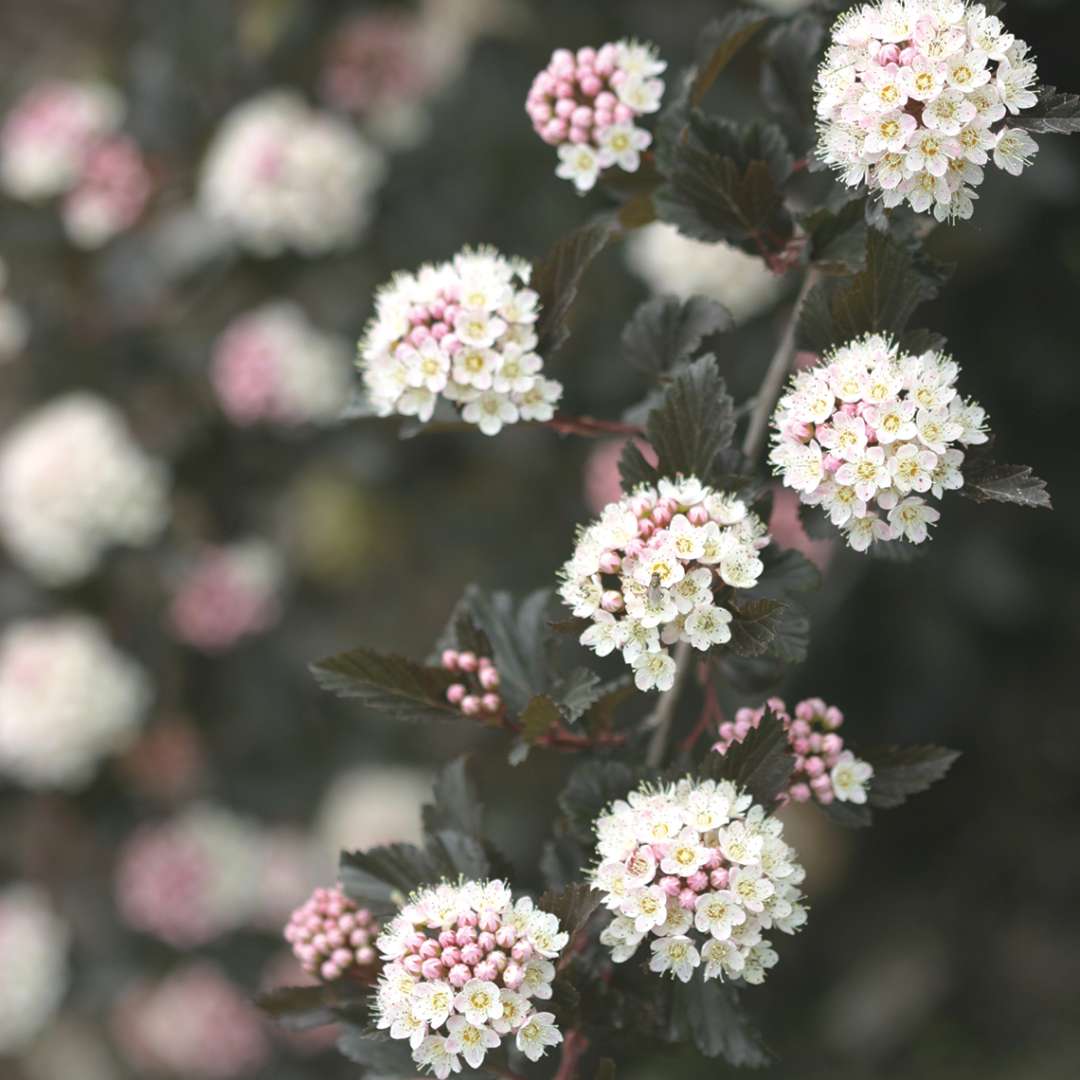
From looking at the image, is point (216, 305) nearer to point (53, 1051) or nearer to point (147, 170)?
point (147, 170)

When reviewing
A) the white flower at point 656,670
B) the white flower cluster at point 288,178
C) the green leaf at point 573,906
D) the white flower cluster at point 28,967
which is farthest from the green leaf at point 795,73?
the white flower cluster at point 28,967

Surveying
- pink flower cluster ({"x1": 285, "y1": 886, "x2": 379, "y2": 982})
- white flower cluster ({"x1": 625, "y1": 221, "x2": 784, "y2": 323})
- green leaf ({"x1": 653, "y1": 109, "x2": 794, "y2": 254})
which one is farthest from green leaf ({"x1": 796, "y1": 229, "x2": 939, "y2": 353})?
Result: white flower cluster ({"x1": 625, "y1": 221, "x2": 784, "y2": 323})

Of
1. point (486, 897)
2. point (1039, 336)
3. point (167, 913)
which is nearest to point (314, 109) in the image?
point (1039, 336)

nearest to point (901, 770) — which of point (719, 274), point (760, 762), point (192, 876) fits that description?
point (760, 762)

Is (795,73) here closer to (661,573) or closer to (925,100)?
(925,100)

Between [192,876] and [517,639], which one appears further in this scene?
[192,876]

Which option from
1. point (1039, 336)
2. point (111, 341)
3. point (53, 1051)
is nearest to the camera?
point (1039, 336)
